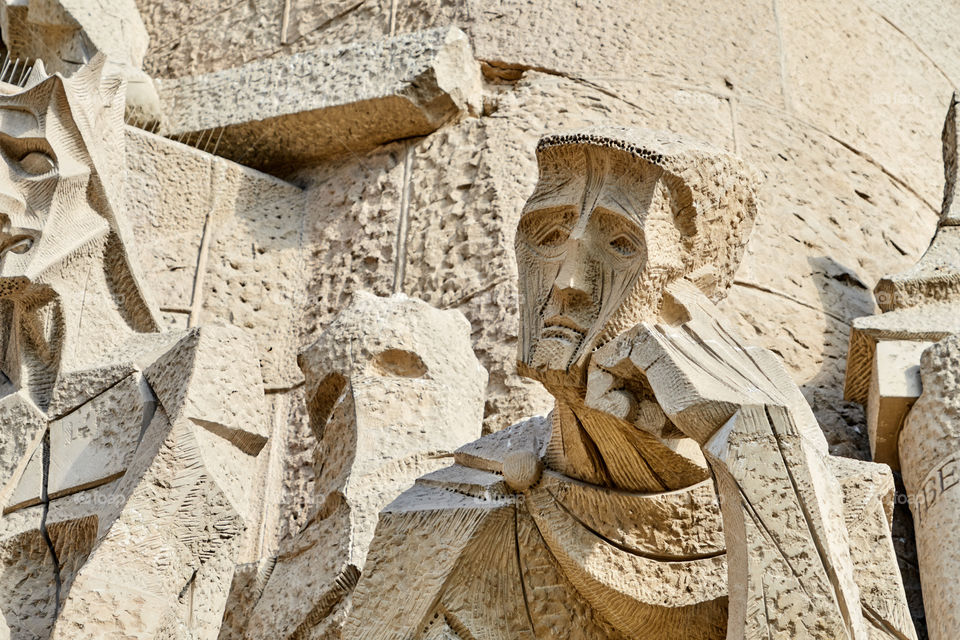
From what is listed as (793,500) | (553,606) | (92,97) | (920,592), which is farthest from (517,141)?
(793,500)

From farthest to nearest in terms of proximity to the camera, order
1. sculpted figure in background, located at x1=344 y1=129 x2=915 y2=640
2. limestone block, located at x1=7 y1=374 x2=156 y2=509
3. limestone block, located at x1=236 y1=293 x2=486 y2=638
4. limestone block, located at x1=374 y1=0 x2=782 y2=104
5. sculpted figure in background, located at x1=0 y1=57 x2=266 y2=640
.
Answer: limestone block, located at x1=374 y1=0 x2=782 y2=104
limestone block, located at x1=7 y1=374 x2=156 y2=509
limestone block, located at x1=236 y1=293 x2=486 y2=638
sculpted figure in background, located at x1=0 y1=57 x2=266 y2=640
sculpted figure in background, located at x1=344 y1=129 x2=915 y2=640

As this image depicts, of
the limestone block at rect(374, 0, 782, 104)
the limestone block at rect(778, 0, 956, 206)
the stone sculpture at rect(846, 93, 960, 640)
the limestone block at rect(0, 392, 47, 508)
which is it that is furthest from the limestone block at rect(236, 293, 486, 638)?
the limestone block at rect(778, 0, 956, 206)

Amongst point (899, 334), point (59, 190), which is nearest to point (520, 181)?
point (899, 334)

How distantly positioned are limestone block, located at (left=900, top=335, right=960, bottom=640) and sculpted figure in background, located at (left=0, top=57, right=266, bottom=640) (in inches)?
57.8

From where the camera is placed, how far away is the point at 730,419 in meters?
2.60

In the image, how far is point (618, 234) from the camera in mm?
2996

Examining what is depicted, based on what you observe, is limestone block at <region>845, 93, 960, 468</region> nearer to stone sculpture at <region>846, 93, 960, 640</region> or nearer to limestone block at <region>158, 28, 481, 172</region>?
stone sculpture at <region>846, 93, 960, 640</region>

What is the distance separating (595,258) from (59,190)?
58.3 inches

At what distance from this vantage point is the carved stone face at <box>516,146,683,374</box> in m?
2.93

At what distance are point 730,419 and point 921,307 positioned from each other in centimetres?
179

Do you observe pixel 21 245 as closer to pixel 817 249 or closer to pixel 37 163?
pixel 37 163

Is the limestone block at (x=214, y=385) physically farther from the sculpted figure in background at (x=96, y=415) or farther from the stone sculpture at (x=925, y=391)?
the stone sculpture at (x=925, y=391)

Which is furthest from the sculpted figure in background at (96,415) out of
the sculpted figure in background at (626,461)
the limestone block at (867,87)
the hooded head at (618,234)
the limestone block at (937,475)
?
the limestone block at (867,87)

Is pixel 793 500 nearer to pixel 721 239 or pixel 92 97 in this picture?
pixel 721 239
